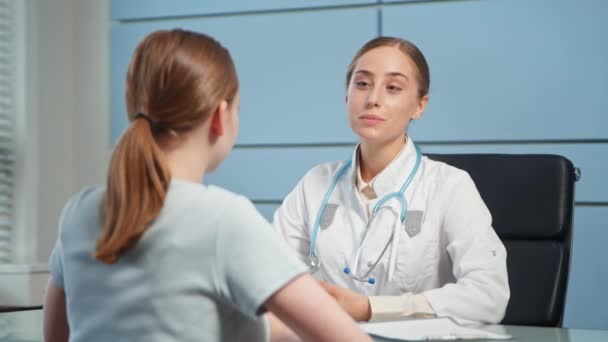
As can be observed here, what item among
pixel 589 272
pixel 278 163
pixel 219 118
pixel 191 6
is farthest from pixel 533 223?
pixel 191 6

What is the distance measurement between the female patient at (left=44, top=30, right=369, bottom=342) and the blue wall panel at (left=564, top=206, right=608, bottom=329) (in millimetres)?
1913

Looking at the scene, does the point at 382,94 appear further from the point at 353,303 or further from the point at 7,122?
the point at 7,122

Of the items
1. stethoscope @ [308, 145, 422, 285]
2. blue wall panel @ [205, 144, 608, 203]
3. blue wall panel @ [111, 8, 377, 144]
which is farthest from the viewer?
blue wall panel @ [111, 8, 377, 144]

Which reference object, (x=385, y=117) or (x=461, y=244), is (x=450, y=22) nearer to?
(x=385, y=117)

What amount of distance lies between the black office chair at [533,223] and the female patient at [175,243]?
3.37 ft

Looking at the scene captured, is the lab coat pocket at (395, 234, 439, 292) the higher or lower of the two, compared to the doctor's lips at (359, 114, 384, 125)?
lower

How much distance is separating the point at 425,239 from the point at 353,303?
348 millimetres

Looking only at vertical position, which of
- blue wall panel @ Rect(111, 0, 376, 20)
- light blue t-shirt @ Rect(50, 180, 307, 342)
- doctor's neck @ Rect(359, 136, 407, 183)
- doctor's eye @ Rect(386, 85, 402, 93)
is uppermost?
blue wall panel @ Rect(111, 0, 376, 20)

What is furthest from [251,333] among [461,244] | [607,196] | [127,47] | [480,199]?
[127,47]

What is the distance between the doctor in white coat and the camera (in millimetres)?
1697

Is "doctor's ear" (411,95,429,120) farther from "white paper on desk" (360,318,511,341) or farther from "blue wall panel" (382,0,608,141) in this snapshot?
"blue wall panel" (382,0,608,141)

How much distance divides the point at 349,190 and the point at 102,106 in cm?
163

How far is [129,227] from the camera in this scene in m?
0.86

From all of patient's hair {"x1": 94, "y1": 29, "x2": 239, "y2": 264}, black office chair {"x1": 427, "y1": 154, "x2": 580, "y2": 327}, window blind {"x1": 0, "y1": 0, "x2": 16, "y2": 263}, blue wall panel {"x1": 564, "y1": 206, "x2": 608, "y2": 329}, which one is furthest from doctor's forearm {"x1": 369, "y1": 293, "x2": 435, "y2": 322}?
window blind {"x1": 0, "y1": 0, "x2": 16, "y2": 263}
